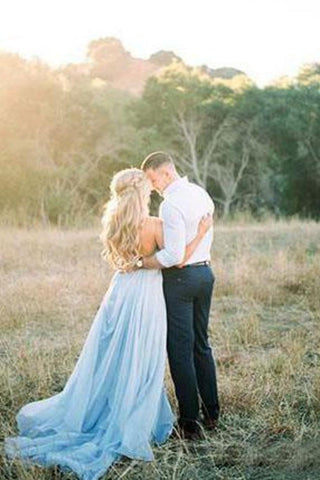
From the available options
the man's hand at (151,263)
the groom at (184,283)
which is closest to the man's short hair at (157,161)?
the groom at (184,283)

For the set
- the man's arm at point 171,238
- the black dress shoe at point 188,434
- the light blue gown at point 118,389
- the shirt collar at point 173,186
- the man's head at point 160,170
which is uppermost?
the man's head at point 160,170

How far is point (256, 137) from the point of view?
91.6ft

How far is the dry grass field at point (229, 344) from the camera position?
15.6 ft

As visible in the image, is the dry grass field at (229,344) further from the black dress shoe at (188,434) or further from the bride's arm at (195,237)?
the bride's arm at (195,237)

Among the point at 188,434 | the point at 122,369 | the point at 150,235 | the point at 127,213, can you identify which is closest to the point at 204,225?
the point at 150,235

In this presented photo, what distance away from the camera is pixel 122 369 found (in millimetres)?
5027

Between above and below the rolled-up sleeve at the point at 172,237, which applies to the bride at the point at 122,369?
below

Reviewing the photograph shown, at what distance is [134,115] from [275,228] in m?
12.6

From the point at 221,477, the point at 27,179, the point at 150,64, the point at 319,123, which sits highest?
the point at 150,64

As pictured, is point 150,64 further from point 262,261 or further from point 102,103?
point 262,261

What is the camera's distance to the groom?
4828 mm

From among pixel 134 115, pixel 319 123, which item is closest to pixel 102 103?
pixel 134 115

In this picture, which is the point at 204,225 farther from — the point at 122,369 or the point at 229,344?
the point at 229,344

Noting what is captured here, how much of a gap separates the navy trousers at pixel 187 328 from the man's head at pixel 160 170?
Result: 0.53 metres
